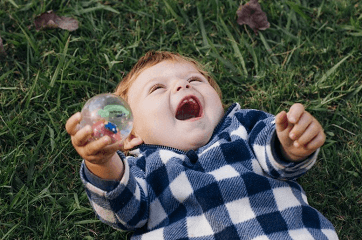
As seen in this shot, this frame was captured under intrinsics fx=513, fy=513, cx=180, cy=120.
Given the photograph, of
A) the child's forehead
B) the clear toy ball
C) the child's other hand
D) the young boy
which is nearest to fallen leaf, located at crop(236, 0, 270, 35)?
the child's forehead

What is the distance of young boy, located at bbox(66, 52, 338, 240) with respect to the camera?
2135 mm

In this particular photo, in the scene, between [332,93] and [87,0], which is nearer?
[332,93]

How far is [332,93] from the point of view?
10.4 ft

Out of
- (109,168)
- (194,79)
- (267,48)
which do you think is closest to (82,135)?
(109,168)

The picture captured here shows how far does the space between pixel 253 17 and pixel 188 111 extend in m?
1.11

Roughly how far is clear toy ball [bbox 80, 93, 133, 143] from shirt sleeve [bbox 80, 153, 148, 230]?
0.74 ft

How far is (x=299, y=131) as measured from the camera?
79.4 inches

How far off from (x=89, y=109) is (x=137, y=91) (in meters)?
0.67

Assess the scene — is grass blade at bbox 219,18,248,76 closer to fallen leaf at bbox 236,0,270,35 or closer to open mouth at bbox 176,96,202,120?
fallen leaf at bbox 236,0,270,35

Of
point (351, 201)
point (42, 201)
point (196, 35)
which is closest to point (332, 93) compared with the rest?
point (351, 201)

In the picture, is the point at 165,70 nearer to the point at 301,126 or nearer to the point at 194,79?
the point at 194,79

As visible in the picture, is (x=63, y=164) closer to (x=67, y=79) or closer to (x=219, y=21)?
(x=67, y=79)

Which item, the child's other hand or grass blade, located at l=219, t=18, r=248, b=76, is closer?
the child's other hand

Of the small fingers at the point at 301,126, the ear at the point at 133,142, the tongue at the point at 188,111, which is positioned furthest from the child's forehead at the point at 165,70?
the small fingers at the point at 301,126
